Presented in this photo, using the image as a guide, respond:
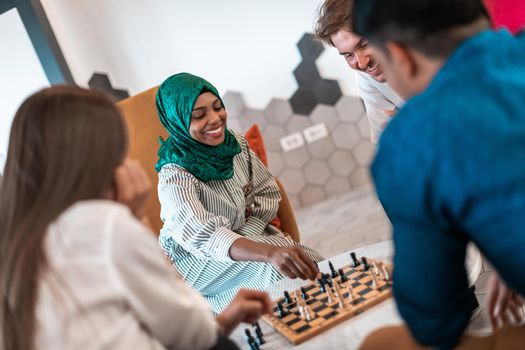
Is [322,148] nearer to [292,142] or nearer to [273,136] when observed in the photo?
[292,142]

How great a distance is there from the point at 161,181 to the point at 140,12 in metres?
2.06

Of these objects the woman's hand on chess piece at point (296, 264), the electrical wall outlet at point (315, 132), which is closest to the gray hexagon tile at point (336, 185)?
the electrical wall outlet at point (315, 132)

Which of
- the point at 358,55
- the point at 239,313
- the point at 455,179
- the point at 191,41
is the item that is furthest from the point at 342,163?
the point at 455,179

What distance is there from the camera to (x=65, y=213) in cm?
77

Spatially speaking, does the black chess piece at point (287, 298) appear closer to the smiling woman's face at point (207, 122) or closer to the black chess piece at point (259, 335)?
the black chess piece at point (259, 335)

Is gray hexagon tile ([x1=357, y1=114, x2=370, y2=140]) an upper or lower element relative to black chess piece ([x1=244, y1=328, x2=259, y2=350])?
upper

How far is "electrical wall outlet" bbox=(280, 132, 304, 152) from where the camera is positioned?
3793 mm

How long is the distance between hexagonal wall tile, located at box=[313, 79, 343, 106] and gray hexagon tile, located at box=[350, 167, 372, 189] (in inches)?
19.4

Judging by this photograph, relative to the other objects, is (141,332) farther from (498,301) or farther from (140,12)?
(140,12)

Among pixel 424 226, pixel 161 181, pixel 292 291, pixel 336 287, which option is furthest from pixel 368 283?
pixel 161 181

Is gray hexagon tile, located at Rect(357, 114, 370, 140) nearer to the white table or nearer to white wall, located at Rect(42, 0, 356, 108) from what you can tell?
white wall, located at Rect(42, 0, 356, 108)

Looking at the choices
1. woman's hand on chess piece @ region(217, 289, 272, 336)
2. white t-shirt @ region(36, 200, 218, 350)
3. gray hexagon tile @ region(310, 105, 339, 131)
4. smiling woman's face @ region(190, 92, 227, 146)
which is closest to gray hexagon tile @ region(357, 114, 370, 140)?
gray hexagon tile @ region(310, 105, 339, 131)

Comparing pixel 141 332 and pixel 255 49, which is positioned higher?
pixel 255 49

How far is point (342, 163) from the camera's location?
12.6ft
